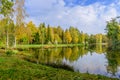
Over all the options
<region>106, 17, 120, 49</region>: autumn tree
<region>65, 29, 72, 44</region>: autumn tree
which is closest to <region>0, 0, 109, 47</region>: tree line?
<region>65, 29, 72, 44</region>: autumn tree

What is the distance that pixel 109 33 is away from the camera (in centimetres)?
9238

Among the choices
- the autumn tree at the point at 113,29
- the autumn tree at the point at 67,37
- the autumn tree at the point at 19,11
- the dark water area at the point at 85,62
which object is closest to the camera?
the dark water area at the point at 85,62

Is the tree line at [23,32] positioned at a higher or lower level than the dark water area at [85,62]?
higher

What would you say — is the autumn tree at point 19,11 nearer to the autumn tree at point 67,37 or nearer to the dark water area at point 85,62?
the dark water area at point 85,62

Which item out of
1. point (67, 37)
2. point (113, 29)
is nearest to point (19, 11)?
point (113, 29)

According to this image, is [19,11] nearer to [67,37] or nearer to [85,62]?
[85,62]

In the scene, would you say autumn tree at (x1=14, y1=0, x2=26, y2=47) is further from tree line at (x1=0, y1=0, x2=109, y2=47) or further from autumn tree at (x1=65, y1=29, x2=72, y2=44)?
autumn tree at (x1=65, y1=29, x2=72, y2=44)

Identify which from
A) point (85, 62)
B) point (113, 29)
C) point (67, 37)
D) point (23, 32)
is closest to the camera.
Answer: point (85, 62)

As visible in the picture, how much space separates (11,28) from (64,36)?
7361 centimetres

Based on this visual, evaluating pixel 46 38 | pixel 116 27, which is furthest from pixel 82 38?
pixel 116 27

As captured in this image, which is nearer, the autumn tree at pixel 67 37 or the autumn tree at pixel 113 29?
the autumn tree at pixel 113 29

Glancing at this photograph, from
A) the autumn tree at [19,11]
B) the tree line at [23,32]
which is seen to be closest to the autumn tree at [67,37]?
the tree line at [23,32]

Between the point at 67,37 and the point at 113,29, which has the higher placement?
the point at 113,29

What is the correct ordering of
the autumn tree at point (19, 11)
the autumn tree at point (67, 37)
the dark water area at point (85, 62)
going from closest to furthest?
1. the dark water area at point (85, 62)
2. the autumn tree at point (19, 11)
3. the autumn tree at point (67, 37)
